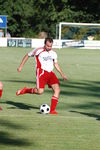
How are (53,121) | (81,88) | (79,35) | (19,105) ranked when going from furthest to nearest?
(79,35)
(81,88)
(19,105)
(53,121)

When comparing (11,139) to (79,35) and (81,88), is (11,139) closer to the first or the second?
(81,88)

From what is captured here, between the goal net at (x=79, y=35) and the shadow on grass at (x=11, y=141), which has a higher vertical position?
the shadow on grass at (x=11, y=141)

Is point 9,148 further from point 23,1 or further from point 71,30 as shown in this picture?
point 23,1

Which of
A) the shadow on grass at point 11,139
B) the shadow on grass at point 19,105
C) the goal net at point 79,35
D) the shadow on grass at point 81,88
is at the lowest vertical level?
the goal net at point 79,35

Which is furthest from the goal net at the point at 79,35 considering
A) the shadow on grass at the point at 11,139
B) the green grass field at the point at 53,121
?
the shadow on grass at the point at 11,139

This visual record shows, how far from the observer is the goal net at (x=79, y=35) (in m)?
57.7

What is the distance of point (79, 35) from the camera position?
195 ft

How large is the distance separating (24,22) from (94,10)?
404 inches

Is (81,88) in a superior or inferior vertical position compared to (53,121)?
inferior

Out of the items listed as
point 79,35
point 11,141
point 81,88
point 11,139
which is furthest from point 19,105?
point 79,35

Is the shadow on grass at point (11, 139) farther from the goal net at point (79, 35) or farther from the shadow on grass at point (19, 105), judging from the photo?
the goal net at point (79, 35)

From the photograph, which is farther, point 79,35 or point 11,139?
point 79,35

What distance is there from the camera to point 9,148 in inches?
357

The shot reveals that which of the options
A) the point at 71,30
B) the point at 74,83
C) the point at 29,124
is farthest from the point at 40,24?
the point at 29,124
